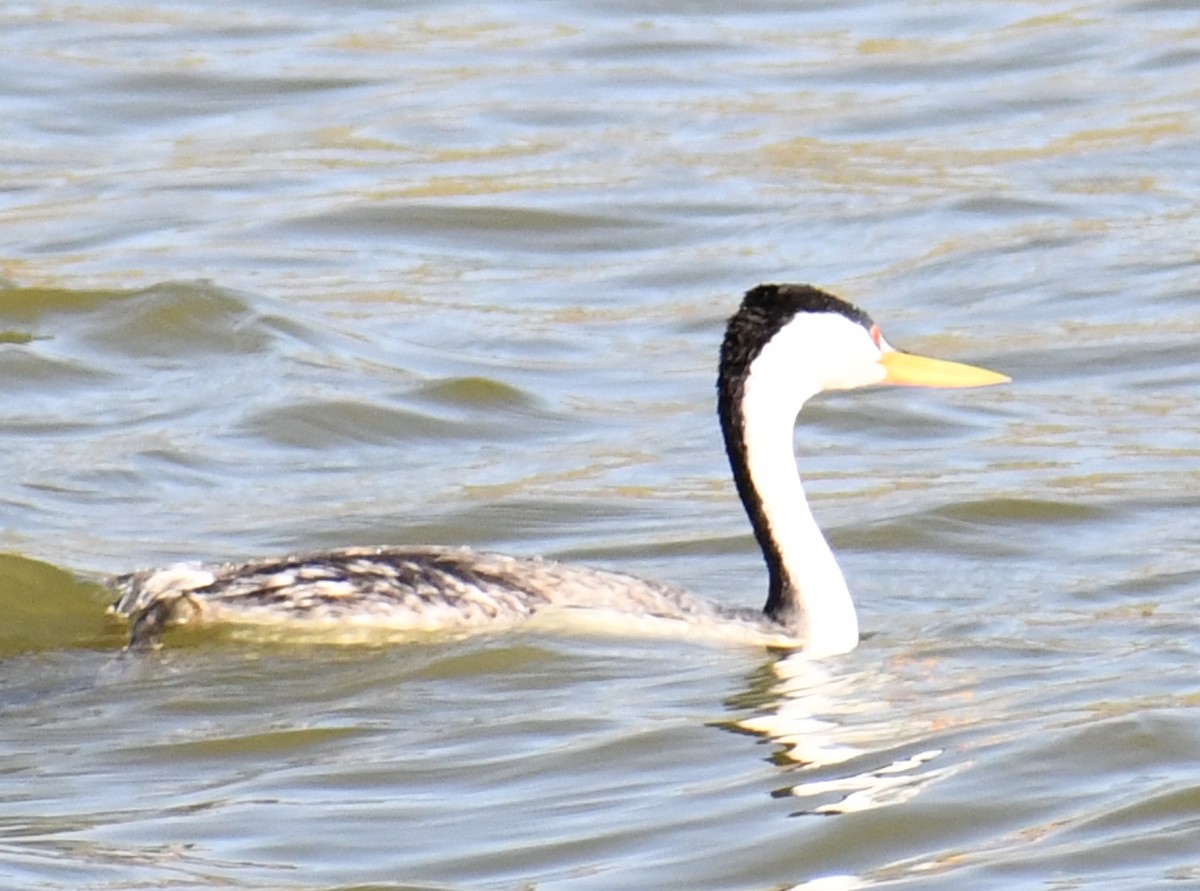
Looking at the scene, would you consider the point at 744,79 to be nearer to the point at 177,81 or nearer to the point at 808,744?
the point at 177,81

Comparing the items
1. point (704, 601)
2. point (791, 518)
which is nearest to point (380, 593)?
point (704, 601)

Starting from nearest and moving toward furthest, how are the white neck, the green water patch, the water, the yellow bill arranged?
the water < the white neck < the green water patch < the yellow bill

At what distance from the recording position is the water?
7688mm

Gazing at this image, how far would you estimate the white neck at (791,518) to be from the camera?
9758 millimetres

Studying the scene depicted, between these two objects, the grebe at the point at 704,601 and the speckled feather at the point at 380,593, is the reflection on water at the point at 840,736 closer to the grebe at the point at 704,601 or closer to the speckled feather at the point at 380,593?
the grebe at the point at 704,601

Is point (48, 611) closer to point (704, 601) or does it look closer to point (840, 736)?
point (704, 601)

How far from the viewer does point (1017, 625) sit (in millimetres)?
9867

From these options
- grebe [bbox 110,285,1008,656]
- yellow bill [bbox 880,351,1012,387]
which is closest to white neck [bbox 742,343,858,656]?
grebe [bbox 110,285,1008,656]

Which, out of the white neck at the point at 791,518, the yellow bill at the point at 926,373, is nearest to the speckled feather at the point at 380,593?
the white neck at the point at 791,518

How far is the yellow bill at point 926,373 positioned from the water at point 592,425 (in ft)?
2.55

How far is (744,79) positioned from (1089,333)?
613 cm

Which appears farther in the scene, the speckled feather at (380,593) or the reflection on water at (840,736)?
the speckled feather at (380,593)

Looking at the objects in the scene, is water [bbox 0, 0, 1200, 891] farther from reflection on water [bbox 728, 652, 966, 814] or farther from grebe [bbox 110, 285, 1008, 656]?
grebe [bbox 110, 285, 1008, 656]

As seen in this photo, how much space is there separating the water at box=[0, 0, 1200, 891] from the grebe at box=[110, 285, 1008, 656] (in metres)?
0.14
